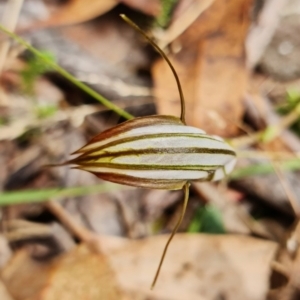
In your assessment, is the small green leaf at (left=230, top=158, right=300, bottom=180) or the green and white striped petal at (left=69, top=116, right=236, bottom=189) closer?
the green and white striped petal at (left=69, top=116, right=236, bottom=189)

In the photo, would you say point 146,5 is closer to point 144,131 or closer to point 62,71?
point 62,71

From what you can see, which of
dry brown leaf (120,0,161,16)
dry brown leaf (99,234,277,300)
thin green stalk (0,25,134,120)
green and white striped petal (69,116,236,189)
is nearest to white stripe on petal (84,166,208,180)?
green and white striped petal (69,116,236,189)

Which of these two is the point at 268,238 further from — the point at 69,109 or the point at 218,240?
the point at 69,109

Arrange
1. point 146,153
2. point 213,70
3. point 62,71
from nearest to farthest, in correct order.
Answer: point 146,153 < point 62,71 < point 213,70

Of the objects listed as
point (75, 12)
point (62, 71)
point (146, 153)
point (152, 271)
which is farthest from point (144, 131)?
point (75, 12)

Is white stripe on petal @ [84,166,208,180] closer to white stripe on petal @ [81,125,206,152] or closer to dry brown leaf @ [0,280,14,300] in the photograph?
white stripe on petal @ [81,125,206,152]

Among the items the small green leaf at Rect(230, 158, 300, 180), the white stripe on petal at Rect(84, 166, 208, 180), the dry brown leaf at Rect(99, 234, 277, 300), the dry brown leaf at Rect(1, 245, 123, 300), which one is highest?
the white stripe on petal at Rect(84, 166, 208, 180)
